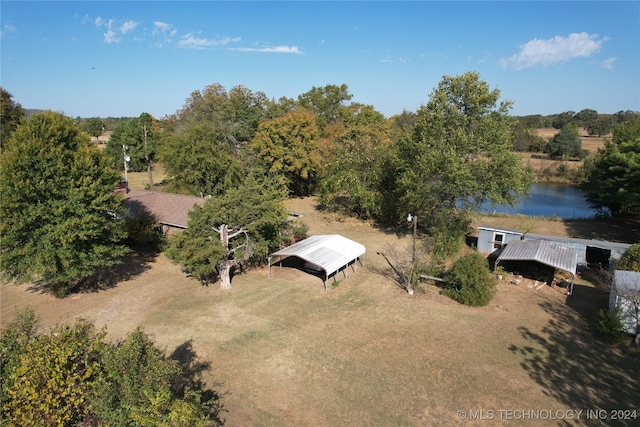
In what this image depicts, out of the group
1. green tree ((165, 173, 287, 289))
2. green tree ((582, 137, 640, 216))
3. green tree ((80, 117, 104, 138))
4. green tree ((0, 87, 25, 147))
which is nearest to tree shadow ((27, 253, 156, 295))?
green tree ((165, 173, 287, 289))

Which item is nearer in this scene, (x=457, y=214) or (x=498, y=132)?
(x=498, y=132)

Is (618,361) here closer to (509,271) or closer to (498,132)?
(509,271)

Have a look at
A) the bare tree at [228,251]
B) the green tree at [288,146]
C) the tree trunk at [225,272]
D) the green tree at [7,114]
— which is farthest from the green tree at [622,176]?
the green tree at [7,114]

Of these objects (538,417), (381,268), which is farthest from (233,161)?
(538,417)

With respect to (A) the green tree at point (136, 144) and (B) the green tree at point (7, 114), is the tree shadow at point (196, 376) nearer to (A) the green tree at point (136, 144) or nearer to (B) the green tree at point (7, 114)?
(A) the green tree at point (136, 144)

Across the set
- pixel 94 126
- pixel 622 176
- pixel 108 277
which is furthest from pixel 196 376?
pixel 94 126

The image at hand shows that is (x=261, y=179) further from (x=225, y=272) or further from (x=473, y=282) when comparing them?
(x=473, y=282)
